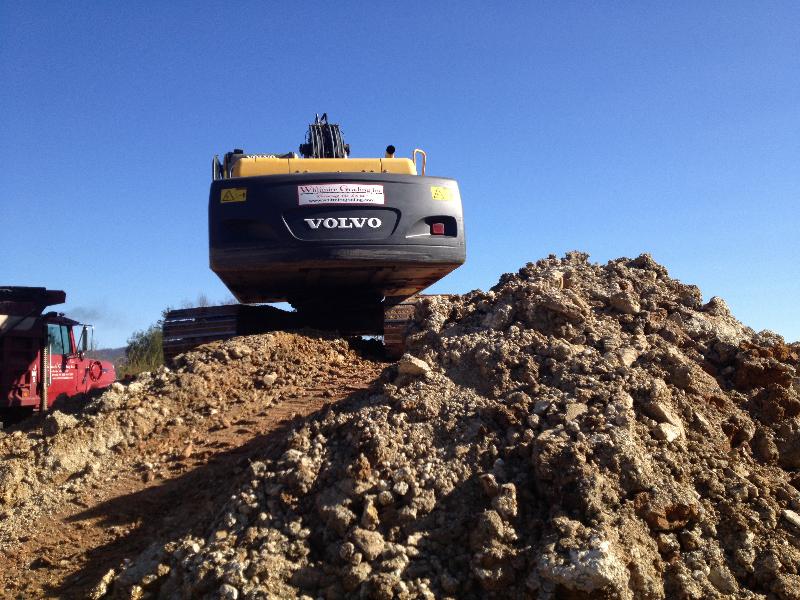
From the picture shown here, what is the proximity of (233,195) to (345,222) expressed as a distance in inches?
41.1

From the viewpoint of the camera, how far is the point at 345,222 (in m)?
7.12

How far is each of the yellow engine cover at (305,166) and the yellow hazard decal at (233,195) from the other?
44 centimetres

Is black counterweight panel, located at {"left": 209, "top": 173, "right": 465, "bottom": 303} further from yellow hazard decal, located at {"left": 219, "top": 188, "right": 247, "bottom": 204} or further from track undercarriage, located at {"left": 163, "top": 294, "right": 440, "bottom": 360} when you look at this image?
track undercarriage, located at {"left": 163, "top": 294, "right": 440, "bottom": 360}

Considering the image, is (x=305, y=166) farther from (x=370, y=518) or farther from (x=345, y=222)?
(x=370, y=518)

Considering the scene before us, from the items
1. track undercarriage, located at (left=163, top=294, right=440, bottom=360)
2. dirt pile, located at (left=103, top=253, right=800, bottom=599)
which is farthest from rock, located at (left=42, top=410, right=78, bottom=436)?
track undercarriage, located at (left=163, top=294, right=440, bottom=360)

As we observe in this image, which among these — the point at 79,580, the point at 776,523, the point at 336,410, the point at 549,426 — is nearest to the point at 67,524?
the point at 79,580

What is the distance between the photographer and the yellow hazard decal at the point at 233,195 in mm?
7125

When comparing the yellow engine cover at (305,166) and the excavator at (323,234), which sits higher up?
the yellow engine cover at (305,166)

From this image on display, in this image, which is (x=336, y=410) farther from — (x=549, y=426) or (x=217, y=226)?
(x=217, y=226)

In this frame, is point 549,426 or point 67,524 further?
point 67,524

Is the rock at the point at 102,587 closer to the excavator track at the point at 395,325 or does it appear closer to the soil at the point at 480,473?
the soil at the point at 480,473

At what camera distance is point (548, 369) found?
4.52 m

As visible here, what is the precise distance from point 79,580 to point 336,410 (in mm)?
1576

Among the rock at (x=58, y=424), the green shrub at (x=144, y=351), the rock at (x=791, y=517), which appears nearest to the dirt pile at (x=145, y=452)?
the rock at (x=58, y=424)
